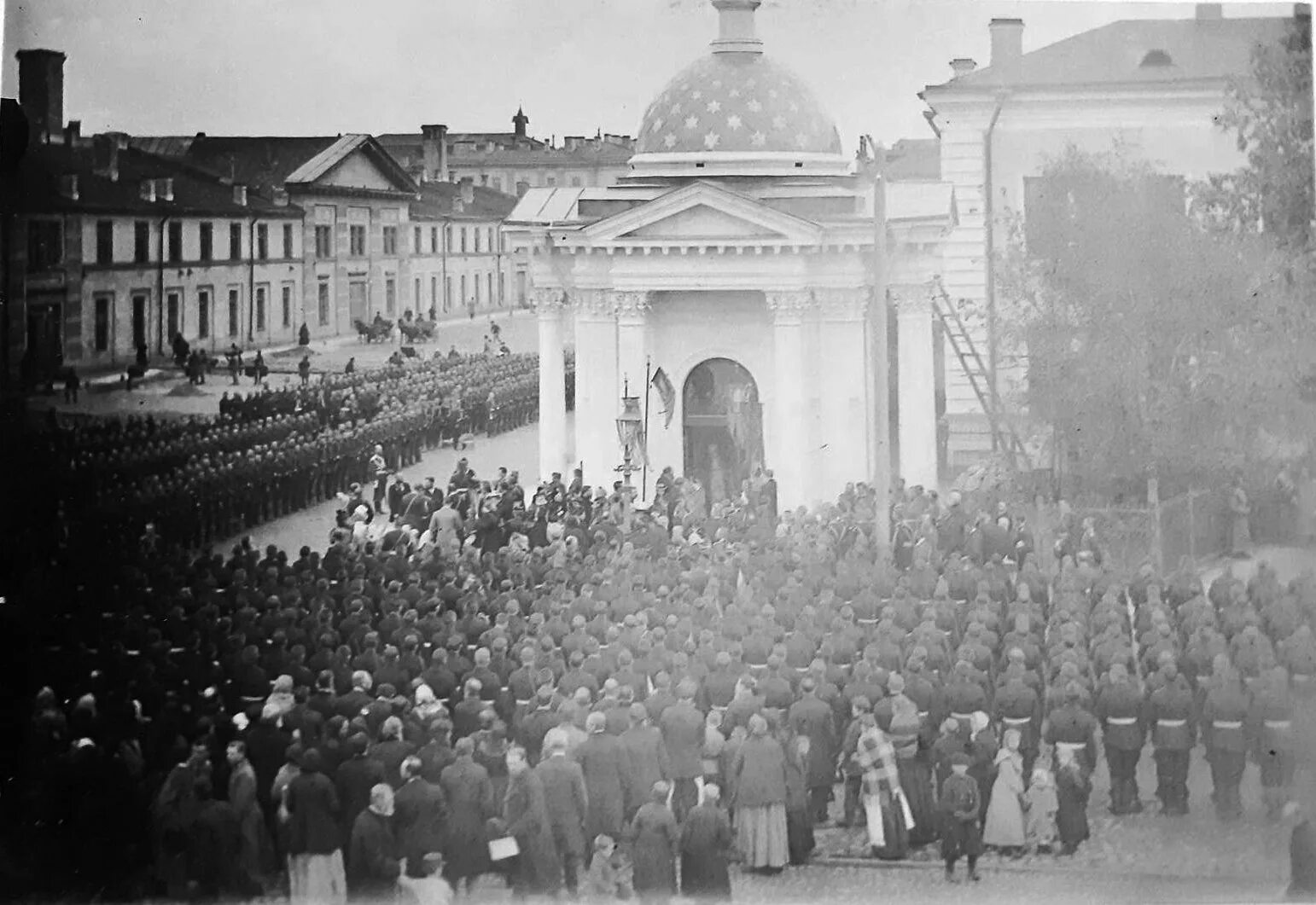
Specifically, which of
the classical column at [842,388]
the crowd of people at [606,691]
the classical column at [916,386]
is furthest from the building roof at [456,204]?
the classical column at [916,386]

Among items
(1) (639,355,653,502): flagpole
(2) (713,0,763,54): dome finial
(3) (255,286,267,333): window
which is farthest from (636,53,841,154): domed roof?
(3) (255,286,267,333): window

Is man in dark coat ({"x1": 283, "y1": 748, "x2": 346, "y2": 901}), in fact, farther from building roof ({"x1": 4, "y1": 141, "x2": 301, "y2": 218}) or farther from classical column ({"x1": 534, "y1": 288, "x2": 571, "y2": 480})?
building roof ({"x1": 4, "y1": 141, "x2": 301, "y2": 218})

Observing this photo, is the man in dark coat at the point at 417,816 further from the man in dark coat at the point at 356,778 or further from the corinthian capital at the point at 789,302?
the corinthian capital at the point at 789,302

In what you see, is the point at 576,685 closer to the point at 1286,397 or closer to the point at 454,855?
the point at 454,855

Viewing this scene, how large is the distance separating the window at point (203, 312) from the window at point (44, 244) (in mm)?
832

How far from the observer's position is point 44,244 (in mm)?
10641

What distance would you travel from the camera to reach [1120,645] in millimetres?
9852

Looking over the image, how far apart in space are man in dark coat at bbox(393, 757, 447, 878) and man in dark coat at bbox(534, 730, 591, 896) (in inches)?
21.3

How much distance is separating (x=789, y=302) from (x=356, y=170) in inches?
111

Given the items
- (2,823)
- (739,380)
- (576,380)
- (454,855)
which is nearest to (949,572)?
(739,380)

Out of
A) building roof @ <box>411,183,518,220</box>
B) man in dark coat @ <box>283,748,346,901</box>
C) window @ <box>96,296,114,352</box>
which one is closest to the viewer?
man in dark coat @ <box>283,748,346,901</box>

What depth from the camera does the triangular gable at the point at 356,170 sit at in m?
11.1

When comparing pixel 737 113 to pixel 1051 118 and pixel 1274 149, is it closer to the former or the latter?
pixel 1051 118

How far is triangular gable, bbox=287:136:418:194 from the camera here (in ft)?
36.5
